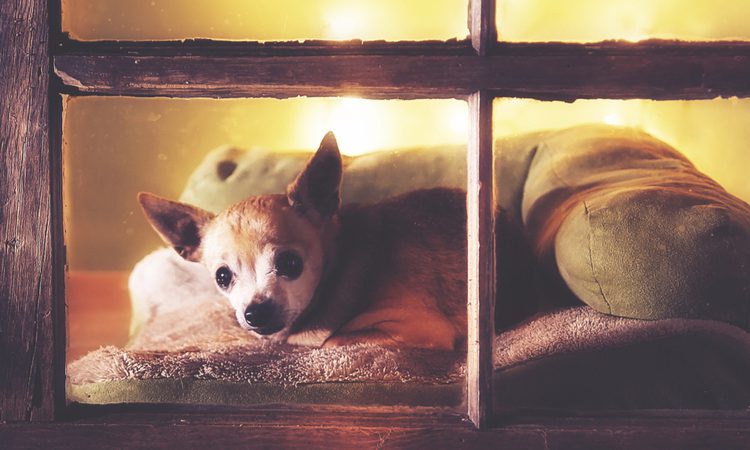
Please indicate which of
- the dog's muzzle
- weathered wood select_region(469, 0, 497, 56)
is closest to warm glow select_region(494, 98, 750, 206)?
weathered wood select_region(469, 0, 497, 56)

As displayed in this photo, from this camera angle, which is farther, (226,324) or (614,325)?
(226,324)

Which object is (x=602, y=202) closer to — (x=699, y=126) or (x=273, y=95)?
(x=699, y=126)

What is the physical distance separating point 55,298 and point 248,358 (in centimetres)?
37

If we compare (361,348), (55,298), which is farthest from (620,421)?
(55,298)

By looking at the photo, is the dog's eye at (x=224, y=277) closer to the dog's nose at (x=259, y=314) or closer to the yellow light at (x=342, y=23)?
the dog's nose at (x=259, y=314)

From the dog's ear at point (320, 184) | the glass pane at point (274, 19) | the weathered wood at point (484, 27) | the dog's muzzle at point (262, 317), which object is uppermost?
the glass pane at point (274, 19)

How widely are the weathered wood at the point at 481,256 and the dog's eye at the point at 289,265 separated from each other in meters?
0.54

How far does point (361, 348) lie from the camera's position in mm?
1375

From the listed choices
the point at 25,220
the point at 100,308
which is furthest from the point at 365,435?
the point at 100,308

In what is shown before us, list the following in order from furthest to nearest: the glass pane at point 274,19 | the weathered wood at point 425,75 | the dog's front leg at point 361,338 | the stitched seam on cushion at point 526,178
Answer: the stitched seam on cushion at point 526,178
the dog's front leg at point 361,338
the glass pane at point 274,19
the weathered wood at point 425,75

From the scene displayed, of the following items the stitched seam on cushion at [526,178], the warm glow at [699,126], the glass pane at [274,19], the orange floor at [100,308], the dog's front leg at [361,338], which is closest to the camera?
the glass pane at [274,19]

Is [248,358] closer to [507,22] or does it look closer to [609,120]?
[507,22]

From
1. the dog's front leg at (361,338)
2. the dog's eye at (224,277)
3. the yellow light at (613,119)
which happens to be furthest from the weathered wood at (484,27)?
the yellow light at (613,119)

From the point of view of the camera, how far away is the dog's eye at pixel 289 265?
156 centimetres
